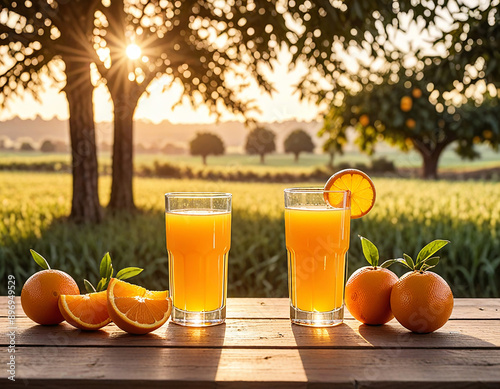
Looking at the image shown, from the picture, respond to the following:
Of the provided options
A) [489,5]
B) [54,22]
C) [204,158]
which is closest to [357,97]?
[204,158]

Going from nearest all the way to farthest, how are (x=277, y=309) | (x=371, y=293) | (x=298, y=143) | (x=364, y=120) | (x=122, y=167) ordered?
(x=371, y=293) → (x=277, y=309) → (x=122, y=167) → (x=364, y=120) → (x=298, y=143)

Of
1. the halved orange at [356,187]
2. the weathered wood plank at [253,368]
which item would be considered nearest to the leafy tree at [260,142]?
the halved orange at [356,187]

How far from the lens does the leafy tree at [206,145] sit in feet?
71.1

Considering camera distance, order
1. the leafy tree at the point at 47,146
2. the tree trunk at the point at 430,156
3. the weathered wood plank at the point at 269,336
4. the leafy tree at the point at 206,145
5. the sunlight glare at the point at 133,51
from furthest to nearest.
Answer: the leafy tree at the point at 47,146
the tree trunk at the point at 430,156
the leafy tree at the point at 206,145
the sunlight glare at the point at 133,51
the weathered wood plank at the point at 269,336

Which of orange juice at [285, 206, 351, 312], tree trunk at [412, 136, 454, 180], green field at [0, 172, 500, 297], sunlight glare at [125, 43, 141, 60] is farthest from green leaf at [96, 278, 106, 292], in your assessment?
tree trunk at [412, 136, 454, 180]

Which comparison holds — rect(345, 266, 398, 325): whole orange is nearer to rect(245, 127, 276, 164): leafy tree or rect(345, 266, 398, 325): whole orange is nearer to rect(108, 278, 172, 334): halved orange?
rect(108, 278, 172, 334): halved orange

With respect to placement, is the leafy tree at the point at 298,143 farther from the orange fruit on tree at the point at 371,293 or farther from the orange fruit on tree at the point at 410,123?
the orange fruit on tree at the point at 371,293

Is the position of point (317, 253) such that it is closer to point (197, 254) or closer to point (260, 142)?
point (197, 254)

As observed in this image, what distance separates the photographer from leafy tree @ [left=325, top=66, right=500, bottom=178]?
1839cm

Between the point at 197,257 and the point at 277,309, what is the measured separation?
0.35m

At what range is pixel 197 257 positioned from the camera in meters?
1.67

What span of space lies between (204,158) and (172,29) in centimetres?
1562

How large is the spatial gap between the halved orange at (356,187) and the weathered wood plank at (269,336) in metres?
0.37

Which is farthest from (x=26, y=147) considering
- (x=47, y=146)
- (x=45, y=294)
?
(x=45, y=294)
